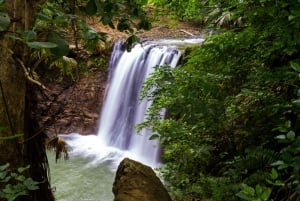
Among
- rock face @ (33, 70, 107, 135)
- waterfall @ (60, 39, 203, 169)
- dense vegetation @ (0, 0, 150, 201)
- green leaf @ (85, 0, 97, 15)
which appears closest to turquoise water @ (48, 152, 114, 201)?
waterfall @ (60, 39, 203, 169)

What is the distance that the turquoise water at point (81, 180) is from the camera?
5666mm

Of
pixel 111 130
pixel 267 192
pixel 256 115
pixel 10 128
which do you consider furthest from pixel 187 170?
pixel 111 130

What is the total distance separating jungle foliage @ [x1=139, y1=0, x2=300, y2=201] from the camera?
2496 millimetres

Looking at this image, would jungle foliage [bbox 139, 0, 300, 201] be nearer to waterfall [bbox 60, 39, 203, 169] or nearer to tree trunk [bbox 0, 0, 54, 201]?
tree trunk [bbox 0, 0, 54, 201]

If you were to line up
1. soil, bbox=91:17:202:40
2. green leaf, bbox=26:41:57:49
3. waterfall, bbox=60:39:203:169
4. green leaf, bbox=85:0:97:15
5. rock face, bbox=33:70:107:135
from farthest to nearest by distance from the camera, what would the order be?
1. soil, bbox=91:17:202:40
2. rock face, bbox=33:70:107:135
3. waterfall, bbox=60:39:203:169
4. green leaf, bbox=85:0:97:15
5. green leaf, bbox=26:41:57:49

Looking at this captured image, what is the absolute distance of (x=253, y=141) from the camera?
3.02 m

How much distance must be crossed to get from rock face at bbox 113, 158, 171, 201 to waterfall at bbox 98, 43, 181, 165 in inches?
180

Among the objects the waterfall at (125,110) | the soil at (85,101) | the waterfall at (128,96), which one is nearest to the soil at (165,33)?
the soil at (85,101)

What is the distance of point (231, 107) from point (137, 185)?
103 cm

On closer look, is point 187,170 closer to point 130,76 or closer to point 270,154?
point 270,154

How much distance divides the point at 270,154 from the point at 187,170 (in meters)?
1.02

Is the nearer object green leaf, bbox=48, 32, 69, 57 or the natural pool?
green leaf, bbox=48, 32, 69, 57

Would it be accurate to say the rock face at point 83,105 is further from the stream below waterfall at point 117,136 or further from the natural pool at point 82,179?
the natural pool at point 82,179

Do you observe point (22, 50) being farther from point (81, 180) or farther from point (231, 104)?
point (81, 180)
